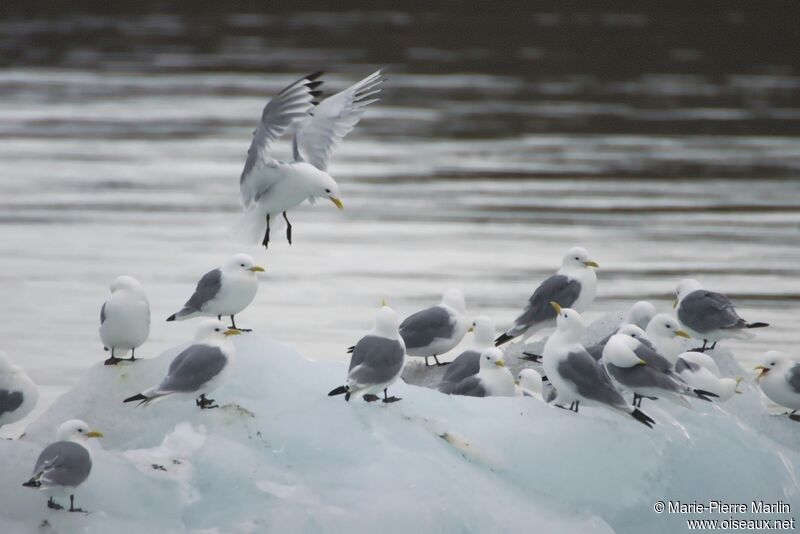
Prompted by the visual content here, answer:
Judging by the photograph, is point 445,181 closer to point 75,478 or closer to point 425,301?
point 425,301

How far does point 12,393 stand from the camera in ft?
29.7

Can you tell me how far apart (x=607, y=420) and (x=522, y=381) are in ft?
4.46

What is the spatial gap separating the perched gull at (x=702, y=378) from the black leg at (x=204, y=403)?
291cm

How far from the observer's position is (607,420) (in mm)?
9047

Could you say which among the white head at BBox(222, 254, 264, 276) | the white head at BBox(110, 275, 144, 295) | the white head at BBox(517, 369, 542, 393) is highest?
the white head at BBox(222, 254, 264, 276)

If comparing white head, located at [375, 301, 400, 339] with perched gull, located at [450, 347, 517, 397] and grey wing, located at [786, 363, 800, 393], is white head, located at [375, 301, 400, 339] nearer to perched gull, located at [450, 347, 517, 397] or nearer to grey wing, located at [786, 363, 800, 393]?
perched gull, located at [450, 347, 517, 397]

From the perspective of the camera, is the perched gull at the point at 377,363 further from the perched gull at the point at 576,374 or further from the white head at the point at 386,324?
the perched gull at the point at 576,374

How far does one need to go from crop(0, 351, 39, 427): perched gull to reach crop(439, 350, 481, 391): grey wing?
262 cm

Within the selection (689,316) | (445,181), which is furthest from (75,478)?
(445,181)

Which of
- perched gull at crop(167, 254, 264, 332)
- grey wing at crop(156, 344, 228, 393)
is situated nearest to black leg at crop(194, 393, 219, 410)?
grey wing at crop(156, 344, 228, 393)

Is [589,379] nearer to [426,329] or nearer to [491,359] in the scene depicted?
[491,359]

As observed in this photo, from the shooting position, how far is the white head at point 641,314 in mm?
10789

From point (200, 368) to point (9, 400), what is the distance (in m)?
1.42

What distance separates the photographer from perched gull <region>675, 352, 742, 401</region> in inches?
377
